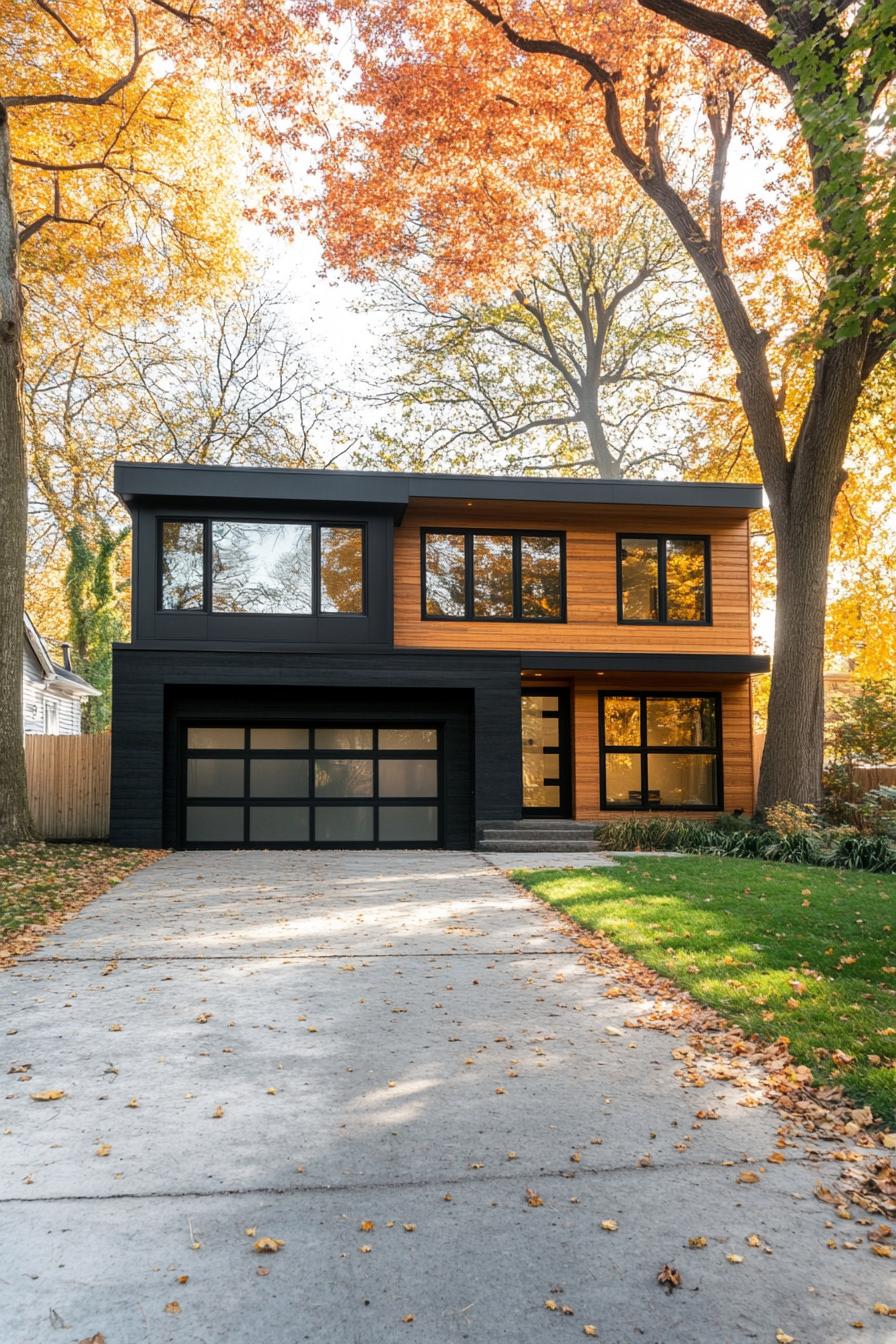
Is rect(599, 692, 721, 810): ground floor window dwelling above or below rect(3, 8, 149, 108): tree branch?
below

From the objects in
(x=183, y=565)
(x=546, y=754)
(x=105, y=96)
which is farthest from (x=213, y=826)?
(x=105, y=96)

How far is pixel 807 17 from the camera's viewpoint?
35.8ft

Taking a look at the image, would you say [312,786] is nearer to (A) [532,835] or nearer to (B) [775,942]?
(A) [532,835]

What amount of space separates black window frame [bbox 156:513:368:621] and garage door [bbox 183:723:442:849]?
178 centimetres

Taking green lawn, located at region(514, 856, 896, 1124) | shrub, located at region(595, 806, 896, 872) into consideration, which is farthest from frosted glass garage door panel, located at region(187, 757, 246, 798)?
green lawn, located at region(514, 856, 896, 1124)

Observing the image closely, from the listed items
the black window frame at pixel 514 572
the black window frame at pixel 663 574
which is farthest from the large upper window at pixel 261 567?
the black window frame at pixel 663 574

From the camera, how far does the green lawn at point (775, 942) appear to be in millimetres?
4930

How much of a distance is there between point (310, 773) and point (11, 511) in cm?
577

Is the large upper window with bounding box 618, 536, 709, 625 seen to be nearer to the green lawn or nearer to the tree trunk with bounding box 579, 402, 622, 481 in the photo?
the green lawn

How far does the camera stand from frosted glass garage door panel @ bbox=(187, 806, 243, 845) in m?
15.1

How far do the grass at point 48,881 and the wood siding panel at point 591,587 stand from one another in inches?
218

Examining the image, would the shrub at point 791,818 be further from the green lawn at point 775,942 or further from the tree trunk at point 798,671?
the green lawn at point 775,942

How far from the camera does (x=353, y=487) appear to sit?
14.7 meters

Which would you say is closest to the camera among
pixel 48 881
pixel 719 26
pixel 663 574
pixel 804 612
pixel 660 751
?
pixel 48 881
